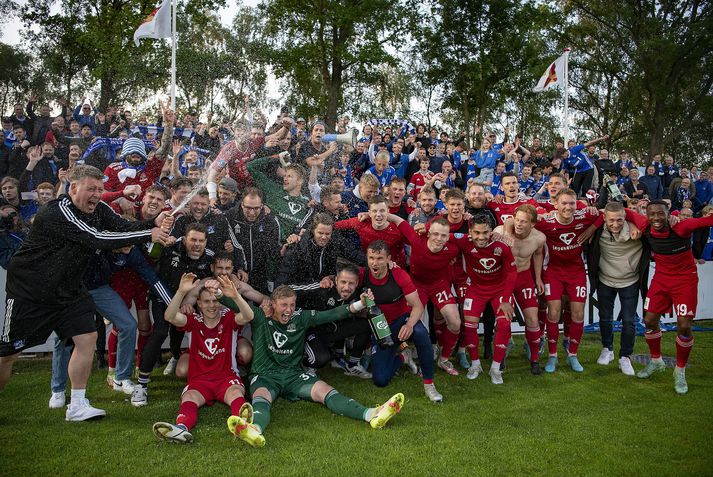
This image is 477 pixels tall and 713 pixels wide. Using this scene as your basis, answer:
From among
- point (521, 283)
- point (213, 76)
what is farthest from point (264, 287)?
point (213, 76)

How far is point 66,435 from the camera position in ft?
14.6

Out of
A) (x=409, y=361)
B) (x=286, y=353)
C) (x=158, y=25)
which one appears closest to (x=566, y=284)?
(x=409, y=361)

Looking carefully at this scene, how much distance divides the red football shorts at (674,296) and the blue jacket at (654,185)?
38.5 feet

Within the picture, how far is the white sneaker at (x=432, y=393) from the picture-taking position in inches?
213

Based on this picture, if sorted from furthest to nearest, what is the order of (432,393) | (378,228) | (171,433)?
(378,228) < (432,393) < (171,433)

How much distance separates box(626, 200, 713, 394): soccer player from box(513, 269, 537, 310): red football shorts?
4.41 ft

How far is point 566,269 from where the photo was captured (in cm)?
690

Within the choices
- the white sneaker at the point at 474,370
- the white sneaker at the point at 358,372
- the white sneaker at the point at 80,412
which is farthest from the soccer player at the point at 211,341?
the white sneaker at the point at 474,370

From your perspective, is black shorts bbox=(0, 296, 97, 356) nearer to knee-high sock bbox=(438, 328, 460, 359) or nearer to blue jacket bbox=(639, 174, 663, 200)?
knee-high sock bbox=(438, 328, 460, 359)

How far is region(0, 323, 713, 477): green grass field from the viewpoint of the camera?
393 cm

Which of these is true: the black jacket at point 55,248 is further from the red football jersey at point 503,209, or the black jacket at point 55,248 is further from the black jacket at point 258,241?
the red football jersey at point 503,209

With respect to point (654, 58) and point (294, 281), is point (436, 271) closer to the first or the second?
point (294, 281)

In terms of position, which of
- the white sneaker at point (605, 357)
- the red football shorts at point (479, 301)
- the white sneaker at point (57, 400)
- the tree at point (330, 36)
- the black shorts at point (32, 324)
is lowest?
the white sneaker at point (605, 357)

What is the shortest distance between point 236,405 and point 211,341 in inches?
29.5
